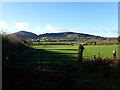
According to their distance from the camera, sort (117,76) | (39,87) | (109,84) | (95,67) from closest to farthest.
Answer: (39,87), (109,84), (117,76), (95,67)

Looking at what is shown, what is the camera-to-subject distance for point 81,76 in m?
9.61

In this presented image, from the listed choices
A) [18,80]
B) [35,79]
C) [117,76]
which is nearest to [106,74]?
[117,76]

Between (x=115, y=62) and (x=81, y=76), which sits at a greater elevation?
(x=115, y=62)

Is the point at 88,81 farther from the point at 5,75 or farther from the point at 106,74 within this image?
the point at 5,75

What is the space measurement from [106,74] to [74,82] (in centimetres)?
258

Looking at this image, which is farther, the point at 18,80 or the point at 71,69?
the point at 71,69

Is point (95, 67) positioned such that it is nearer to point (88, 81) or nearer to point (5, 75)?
point (88, 81)

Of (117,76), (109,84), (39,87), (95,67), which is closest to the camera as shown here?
(39,87)

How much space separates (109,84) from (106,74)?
1.49 meters

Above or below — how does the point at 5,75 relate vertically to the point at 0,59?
below

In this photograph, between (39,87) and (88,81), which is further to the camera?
(88,81)

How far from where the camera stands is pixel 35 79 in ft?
28.2

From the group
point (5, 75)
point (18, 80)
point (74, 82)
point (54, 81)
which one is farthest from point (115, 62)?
point (5, 75)

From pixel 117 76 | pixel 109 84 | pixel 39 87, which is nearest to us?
pixel 39 87
